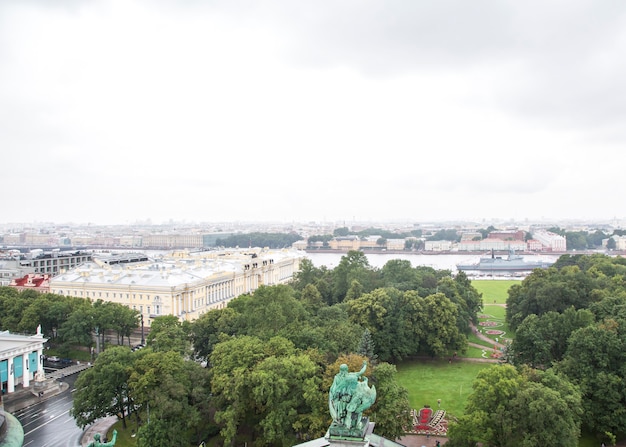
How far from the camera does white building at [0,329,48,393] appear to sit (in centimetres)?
3197

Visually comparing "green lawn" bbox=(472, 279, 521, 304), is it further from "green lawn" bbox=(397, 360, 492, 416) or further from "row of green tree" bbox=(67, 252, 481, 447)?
"row of green tree" bbox=(67, 252, 481, 447)

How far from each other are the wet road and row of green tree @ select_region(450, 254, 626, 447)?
18.3 meters

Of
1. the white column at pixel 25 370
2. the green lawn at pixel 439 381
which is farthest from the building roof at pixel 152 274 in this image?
the green lawn at pixel 439 381

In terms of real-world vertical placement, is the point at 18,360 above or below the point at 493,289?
above

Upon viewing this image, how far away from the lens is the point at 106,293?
53406 millimetres

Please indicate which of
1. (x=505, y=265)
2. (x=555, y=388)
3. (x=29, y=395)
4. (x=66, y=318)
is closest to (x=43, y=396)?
(x=29, y=395)

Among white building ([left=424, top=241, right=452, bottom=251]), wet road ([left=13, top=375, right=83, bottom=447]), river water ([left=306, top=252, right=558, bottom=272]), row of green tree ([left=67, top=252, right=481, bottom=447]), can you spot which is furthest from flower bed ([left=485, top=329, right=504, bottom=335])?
white building ([left=424, top=241, right=452, bottom=251])

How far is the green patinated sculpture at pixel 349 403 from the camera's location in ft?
42.7

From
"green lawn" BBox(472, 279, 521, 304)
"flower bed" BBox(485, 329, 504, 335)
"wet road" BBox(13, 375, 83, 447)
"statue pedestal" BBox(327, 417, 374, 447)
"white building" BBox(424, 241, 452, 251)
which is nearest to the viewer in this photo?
"statue pedestal" BBox(327, 417, 374, 447)

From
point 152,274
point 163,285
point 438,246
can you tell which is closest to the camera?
point 163,285

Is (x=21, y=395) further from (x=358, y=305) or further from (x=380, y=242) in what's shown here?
(x=380, y=242)

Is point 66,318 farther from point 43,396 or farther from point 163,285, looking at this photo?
point 163,285

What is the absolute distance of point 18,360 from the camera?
33.1m

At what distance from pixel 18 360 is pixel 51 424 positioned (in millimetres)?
7220
